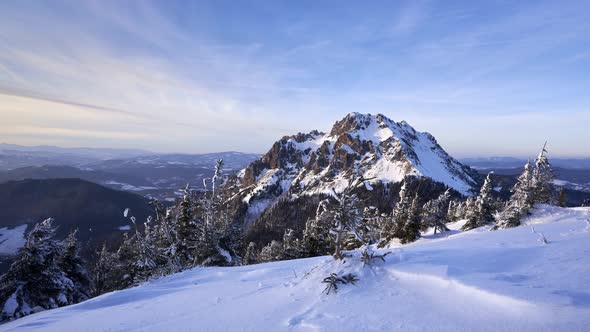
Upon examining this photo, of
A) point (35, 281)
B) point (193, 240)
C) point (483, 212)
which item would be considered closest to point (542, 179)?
point (483, 212)

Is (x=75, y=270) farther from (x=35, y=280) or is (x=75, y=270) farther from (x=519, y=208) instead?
(x=519, y=208)

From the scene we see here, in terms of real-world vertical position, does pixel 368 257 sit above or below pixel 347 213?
below

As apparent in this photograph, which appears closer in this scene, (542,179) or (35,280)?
(35,280)

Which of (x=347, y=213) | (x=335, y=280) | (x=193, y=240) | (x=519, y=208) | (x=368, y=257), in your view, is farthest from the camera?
(x=193, y=240)

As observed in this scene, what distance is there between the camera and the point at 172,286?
1093cm

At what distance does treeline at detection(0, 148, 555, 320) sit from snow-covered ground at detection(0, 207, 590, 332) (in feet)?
5.98

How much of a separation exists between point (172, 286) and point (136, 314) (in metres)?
3.50

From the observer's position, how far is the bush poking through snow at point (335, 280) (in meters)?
7.25

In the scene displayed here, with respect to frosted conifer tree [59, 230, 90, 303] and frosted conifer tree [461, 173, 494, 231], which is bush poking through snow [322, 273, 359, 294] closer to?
frosted conifer tree [59, 230, 90, 303]

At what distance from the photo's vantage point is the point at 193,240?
24969mm

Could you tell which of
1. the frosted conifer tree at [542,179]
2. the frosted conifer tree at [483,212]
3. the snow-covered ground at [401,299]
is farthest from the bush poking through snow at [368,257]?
the frosted conifer tree at [483,212]

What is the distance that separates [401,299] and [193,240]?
22503 mm

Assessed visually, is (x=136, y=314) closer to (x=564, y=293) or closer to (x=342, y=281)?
(x=342, y=281)

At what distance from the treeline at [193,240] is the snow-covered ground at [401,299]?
182cm
